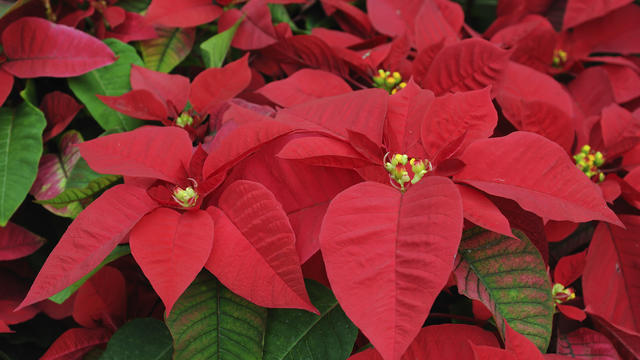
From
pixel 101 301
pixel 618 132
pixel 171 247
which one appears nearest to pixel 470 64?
pixel 618 132

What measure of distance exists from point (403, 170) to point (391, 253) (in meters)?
0.12

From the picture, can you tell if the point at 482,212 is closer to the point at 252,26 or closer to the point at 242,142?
the point at 242,142

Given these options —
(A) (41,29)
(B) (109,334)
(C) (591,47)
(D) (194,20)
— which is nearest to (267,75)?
(D) (194,20)

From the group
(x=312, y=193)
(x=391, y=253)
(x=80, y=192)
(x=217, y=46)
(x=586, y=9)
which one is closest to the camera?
(x=391, y=253)

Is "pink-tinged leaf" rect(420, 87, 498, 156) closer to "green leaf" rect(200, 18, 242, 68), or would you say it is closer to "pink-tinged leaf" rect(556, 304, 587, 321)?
"pink-tinged leaf" rect(556, 304, 587, 321)

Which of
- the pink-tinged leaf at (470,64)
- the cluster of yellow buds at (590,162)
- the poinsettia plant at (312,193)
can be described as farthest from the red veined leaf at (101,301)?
the cluster of yellow buds at (590,162)

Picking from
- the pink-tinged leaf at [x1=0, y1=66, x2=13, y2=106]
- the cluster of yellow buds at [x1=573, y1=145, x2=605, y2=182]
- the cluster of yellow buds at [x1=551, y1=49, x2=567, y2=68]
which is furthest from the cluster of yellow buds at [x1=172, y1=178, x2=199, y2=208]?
the cluster of yellow buds at [x1=551, y1=49, x2=567, y2=68]

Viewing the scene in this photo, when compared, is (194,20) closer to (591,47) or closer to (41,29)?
(41,29)

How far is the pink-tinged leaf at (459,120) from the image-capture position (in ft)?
1.62

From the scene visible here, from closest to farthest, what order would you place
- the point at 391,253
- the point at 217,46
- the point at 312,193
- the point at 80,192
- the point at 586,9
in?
1. the point at 391,253
2. the point at 312,193
3. the point at 80,192
4. the point at 217,46
5. the point at 586,9

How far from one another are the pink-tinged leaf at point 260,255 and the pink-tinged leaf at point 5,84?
391mm

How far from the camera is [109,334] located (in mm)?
615

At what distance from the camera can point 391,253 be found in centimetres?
38

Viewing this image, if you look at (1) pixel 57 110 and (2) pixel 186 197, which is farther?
(1) pixel 57 110
